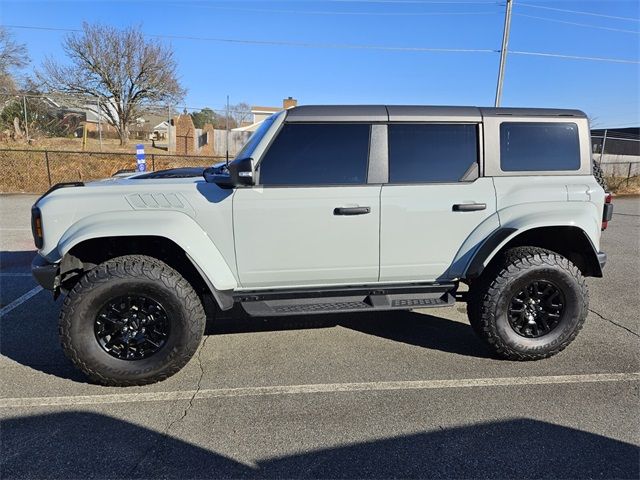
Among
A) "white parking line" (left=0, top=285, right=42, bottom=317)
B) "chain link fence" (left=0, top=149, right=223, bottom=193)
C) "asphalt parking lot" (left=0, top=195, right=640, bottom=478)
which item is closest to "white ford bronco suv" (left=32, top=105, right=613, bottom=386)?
"asphalt parking lot" (left=0, top=195, right=640, bottom=478)

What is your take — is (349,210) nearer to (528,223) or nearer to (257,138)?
(257,138)

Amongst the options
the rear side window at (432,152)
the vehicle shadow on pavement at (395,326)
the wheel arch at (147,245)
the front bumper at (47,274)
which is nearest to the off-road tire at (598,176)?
the rear side window at (432,152)

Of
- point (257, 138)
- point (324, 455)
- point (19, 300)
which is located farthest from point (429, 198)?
point (19, 300)

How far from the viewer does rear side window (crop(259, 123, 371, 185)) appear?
11.2ft

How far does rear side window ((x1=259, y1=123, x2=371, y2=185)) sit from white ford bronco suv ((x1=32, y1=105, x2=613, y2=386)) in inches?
0.4

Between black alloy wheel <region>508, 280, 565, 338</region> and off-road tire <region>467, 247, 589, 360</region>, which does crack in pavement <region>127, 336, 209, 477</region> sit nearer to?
off-road tire <region>467, 247, 589, 360</region>

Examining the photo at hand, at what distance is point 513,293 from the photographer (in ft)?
11.6

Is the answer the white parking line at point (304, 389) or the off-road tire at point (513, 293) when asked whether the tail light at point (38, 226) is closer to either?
the white parking line at point (304, 389)

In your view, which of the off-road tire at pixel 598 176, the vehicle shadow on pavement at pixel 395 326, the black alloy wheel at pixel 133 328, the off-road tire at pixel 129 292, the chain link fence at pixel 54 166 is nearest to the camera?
the off-road tire at pixel 129 292

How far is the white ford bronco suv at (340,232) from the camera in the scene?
322 centimetres

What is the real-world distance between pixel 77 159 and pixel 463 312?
1737cm

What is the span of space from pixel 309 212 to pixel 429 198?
98 centimetres

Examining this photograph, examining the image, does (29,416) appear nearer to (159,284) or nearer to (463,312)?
(159,284)

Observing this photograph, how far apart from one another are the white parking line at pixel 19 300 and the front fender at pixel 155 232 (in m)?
2.16
